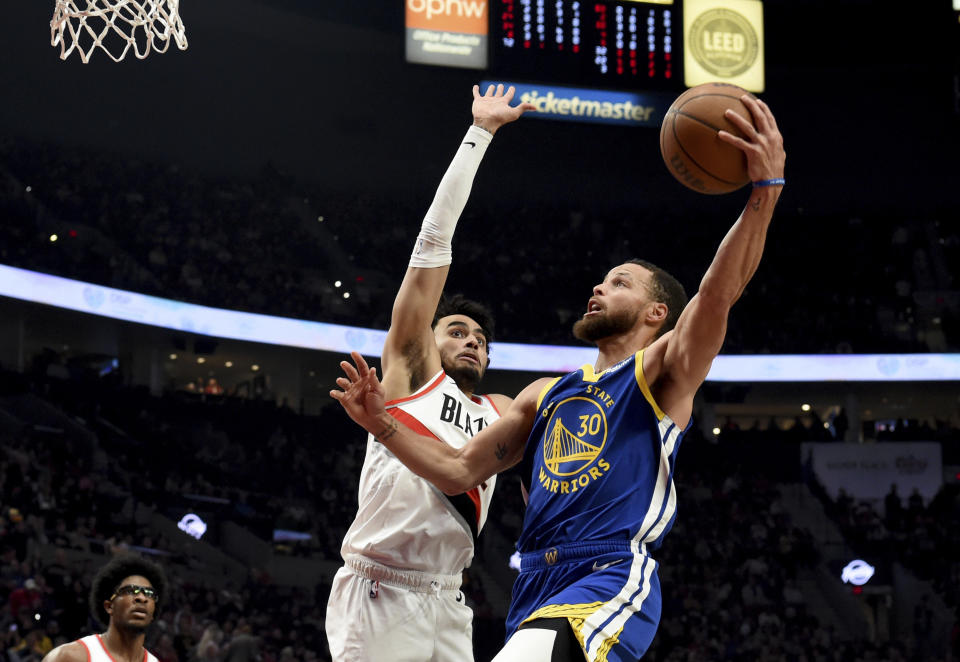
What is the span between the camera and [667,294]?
11.9ft

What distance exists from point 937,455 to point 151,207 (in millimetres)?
14773

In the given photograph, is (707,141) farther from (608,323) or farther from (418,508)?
(418,508)

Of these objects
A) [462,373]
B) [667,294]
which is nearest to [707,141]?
[667,294]

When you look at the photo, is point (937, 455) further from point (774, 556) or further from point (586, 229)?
point (586, 229)

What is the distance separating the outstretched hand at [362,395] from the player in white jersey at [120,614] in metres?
2.50

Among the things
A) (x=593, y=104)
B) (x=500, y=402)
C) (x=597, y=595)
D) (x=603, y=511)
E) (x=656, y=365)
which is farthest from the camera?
(x=593, y=104)

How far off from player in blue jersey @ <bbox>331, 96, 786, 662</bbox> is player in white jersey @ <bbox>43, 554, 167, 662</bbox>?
2514 millimetres

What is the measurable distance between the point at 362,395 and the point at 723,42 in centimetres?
1183

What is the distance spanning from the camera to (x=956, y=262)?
857 inches

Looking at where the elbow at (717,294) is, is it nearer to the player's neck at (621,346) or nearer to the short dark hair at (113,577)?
the player's neck at (621,346)

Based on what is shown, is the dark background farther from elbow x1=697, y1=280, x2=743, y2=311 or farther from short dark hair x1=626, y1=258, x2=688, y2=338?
elbow x1=697, y1=280, x2=743, y2=311

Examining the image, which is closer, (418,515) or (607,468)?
(607,468)

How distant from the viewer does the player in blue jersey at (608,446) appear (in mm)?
2963

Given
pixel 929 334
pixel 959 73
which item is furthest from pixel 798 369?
pixel 959 73
